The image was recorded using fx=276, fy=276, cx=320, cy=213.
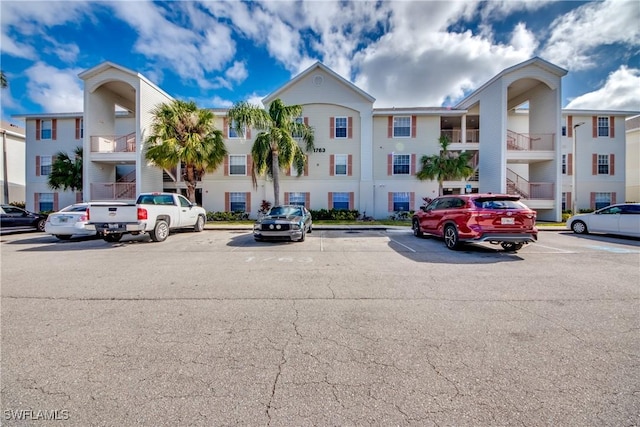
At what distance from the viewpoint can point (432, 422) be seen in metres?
2.03

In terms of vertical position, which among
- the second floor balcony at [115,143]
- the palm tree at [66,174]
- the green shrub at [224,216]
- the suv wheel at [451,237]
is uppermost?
the second floor balcony at [115,143]

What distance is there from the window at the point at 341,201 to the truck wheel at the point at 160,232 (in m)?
13.0

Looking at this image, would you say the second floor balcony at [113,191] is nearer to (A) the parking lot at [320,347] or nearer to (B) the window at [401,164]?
(A) the parking lot at [320,347]

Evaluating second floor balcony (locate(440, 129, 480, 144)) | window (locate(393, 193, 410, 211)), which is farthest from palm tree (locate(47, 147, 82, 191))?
second floor balcony (locate(440, 129, 480, 144))

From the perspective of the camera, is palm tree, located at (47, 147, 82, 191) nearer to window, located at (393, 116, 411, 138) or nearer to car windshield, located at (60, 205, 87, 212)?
car windshield, located at (60, 205, 87, 212)

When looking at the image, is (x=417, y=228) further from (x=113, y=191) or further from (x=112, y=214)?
(x=113, y=191)

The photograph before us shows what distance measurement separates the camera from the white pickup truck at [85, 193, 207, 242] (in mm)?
9867

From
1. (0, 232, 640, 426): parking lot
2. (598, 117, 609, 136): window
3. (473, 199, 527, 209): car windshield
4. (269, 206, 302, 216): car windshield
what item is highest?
(598, 117, 609, 136): window

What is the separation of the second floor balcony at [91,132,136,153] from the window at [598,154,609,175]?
121 ft

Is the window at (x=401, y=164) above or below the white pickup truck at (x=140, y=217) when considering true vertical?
above

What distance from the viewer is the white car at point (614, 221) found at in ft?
37.8

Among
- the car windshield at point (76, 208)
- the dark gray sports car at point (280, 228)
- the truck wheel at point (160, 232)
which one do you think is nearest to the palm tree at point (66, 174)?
the car windshield at point (76, 208)

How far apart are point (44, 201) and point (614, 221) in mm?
36901

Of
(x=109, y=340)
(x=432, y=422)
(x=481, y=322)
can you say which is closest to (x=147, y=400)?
(x=109, y=340)
